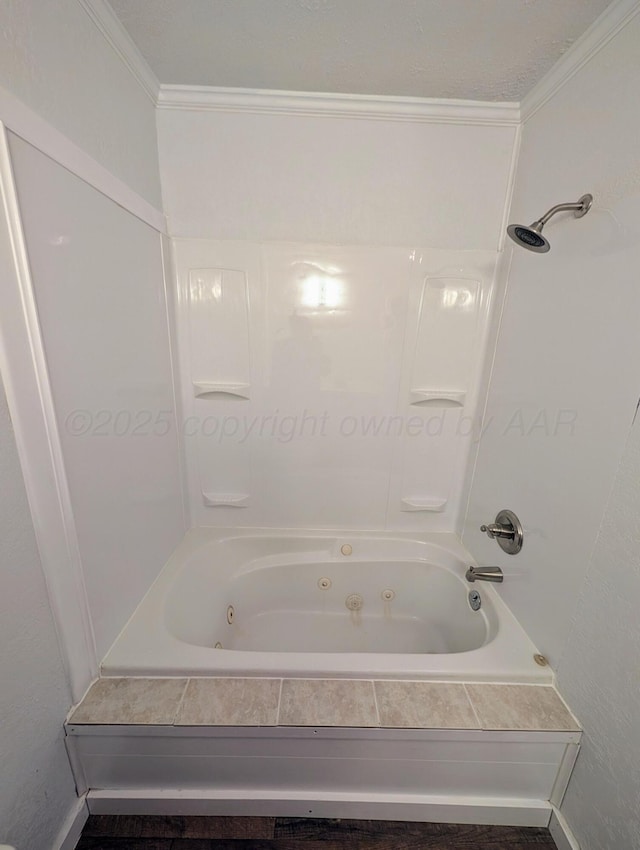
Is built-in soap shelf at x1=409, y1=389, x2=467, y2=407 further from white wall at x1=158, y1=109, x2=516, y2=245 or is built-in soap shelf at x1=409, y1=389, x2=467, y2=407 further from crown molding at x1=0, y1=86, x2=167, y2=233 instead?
crown molding at x1=0, y1=86, x2=167, y2=233

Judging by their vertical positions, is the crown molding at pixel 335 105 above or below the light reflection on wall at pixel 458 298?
above

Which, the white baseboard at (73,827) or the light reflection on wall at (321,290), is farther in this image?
the light reflection on wall at (321,290)

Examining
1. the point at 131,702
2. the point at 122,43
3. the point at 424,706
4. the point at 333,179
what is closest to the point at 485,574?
the point at 424,706

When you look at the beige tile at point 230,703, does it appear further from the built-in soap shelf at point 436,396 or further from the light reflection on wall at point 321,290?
the light reflection on wall at point 321,290

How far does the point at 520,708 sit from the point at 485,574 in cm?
42

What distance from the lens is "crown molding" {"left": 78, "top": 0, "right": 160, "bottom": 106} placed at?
0.83 meters

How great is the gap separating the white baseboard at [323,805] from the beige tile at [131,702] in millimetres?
285

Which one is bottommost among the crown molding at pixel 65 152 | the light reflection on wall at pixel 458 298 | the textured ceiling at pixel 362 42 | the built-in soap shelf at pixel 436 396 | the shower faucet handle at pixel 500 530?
the shower faucet handle at pixel 500 530

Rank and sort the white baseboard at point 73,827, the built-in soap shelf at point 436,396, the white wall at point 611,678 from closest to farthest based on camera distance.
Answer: the white wall at point 611,678
the white baseboard at point 73,827
the built-in soap shelf at point 436,396

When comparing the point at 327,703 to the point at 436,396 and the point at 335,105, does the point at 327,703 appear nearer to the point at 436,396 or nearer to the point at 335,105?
the point at 436,396

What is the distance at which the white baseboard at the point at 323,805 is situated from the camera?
928mm

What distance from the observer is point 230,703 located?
0.90 m

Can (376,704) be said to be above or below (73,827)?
above

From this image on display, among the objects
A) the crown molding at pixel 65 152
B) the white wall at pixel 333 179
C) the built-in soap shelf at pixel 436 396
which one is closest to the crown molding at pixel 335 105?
the white wall at pixel 333 179
